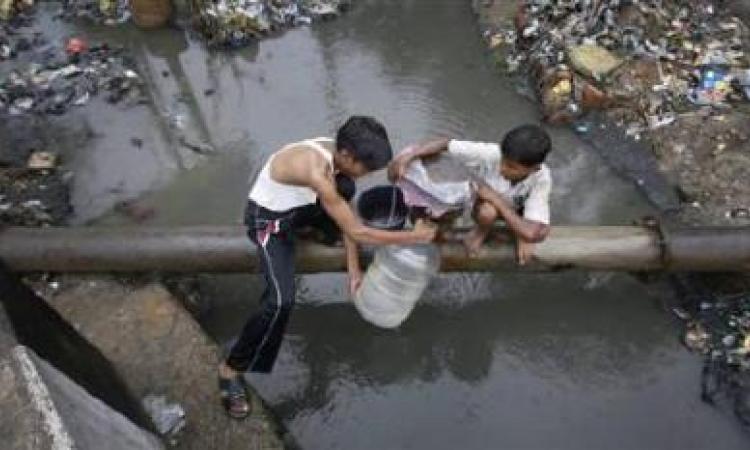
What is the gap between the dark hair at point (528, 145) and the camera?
346cm

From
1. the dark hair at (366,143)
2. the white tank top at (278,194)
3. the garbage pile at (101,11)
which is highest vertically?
the dark hair at (366,143)

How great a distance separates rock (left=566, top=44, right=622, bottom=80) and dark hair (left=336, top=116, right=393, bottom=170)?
3.34m

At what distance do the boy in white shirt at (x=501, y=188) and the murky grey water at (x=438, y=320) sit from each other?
84 centimetres

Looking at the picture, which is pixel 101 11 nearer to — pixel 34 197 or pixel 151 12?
pixel 151 12

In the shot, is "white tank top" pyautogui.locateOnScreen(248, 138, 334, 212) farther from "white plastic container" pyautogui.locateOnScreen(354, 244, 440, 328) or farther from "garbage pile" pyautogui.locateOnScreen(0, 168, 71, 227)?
"garbage pile" pyautogui.locateOnScreen(0, 168, 71, 227)

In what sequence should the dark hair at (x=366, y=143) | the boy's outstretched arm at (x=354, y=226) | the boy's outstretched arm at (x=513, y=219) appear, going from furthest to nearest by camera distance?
the boy's outstretched arm at (x=513, y=219) < the boy's outstretched arm at (x=354, y=226) < the dark hair at (x=366, y=143)

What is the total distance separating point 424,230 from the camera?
361cm

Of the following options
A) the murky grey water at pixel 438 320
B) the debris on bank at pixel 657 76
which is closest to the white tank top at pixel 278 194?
the murky grey water at pixel 438 320

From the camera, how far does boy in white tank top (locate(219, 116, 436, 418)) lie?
3.26 m

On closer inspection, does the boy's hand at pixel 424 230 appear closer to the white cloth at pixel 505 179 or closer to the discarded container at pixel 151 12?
the white cloth at pixel 505 179

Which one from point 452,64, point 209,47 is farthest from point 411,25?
point 209,47

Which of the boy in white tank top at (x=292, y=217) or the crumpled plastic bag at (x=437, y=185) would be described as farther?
the crumpled plastic bag at (x=437, y=185)

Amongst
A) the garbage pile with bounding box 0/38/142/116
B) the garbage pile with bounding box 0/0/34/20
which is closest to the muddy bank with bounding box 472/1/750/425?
the garbage pile with bounding box 0/38/142/116

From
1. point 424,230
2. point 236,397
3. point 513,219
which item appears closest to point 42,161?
point 236,397
